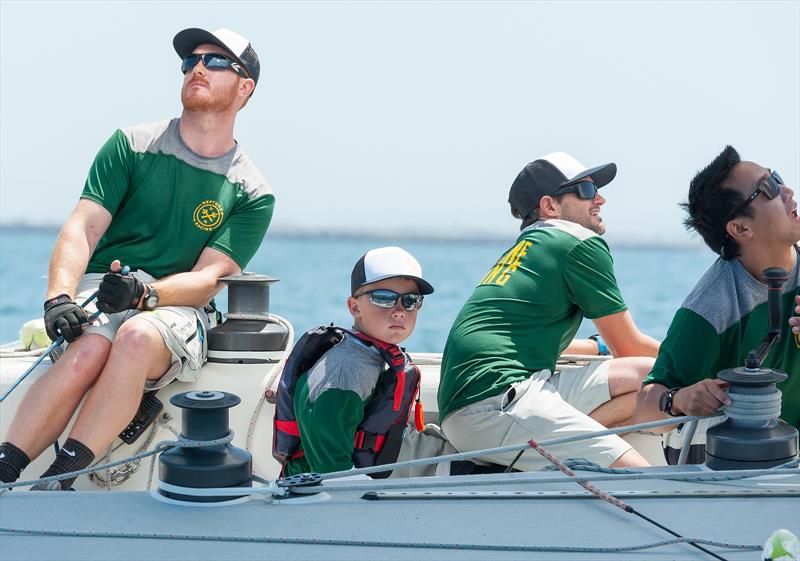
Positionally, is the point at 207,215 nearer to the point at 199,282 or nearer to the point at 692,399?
the point at 199,282

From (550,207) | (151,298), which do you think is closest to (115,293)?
(151,298)

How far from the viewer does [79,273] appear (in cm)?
371

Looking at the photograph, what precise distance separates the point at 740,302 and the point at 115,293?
1.87 meters

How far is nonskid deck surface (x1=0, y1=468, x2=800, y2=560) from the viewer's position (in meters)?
1.74

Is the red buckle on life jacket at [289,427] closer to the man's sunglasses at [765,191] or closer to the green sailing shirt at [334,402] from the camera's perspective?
the green sailing shirt at [334,402]

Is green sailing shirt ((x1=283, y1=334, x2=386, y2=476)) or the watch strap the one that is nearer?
green sailing shirt ((x1=283, y1=334, x2=386, y2=476))

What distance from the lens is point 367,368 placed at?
9.63 feet

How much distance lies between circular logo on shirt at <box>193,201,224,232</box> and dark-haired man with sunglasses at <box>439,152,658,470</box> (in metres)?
1.08

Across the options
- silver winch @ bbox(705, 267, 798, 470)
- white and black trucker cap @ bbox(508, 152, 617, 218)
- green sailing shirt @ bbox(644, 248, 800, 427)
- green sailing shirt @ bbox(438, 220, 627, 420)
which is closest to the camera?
silver winch @ bbox(705, 267, 798, 470)

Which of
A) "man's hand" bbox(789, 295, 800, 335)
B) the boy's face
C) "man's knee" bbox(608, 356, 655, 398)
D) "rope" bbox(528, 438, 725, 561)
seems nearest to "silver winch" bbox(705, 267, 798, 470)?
"rope" bbox(528, 438, 725, 561)

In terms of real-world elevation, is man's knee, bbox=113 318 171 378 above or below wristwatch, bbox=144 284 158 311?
below

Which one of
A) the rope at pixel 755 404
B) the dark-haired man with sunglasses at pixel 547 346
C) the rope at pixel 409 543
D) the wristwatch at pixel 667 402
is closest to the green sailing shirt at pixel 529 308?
the dark-haired man with sunglasses at pixel 547 346

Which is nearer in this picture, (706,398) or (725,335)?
(706,398)

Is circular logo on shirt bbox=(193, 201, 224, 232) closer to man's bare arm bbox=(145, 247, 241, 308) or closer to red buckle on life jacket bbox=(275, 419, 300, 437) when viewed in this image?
man's bare arm bbox=(145, 247, 241, 308)
